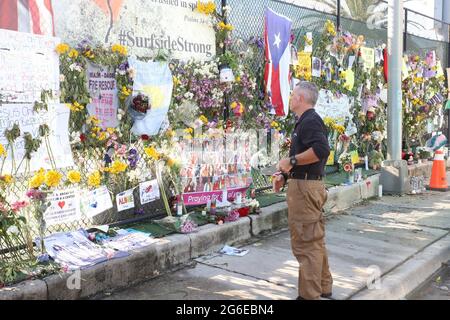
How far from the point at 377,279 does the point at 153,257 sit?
2.10m

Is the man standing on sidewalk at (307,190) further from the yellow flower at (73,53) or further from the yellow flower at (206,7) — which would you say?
the yellow flower at (206,7)

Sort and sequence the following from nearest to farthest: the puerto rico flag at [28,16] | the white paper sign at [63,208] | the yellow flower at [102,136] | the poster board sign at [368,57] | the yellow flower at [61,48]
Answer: the puerto rico flag at [28,16], the white paper sign at [63,208], the yellow flower at [61,48], the yellow flower at [102,136], the poster board sign at [368,57]

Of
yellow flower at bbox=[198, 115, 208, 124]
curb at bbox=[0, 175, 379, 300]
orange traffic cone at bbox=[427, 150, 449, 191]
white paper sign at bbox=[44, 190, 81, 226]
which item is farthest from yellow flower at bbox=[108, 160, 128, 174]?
orange traffic cone at bbox=[427, 150, 449, 191]

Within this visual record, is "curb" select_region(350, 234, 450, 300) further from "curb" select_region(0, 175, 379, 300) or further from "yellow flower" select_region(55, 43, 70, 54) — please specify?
"yellow flower" select_region(55, 43, 70, 54)

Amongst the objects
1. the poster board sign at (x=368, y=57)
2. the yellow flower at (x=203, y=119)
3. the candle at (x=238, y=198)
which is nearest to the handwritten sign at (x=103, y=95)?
the yellow flower at (x=203, y=119)

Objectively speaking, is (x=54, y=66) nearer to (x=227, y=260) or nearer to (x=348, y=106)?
(x=227, y=260)

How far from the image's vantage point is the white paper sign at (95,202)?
4.91 metres

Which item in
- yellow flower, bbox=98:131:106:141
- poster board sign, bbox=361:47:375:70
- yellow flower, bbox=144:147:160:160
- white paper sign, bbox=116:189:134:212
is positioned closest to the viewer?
yellow flower, bbox=98:131:106:141

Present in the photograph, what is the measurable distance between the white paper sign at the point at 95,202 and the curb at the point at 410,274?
2548 mm

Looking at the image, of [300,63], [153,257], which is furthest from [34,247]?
[300,63]

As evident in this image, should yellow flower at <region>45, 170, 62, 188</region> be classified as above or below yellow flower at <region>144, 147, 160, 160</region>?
below

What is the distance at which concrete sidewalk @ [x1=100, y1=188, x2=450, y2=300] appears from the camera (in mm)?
4305

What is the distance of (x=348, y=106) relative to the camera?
947 centimetres

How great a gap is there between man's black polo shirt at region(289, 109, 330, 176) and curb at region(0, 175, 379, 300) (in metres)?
1.59
